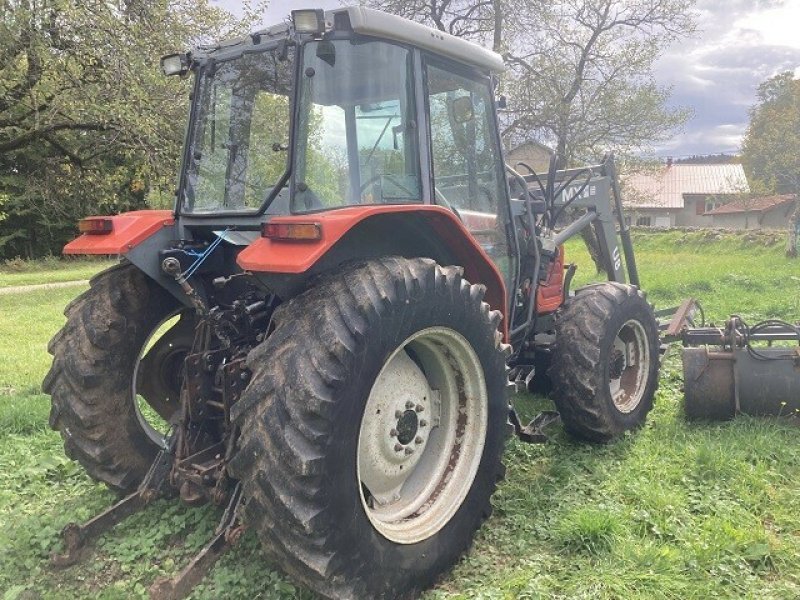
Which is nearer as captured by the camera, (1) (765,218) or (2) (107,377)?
(2) (107,377)

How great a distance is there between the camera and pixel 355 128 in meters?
3.11

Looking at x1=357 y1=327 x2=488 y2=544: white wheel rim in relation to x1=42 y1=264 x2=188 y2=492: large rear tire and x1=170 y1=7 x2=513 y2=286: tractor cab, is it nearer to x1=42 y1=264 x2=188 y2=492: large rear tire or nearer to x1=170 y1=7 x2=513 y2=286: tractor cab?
x1=170 y1=7 x2=513 y2=286: tractor cab

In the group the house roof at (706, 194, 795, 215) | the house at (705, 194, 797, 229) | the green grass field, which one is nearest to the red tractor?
the green grass field

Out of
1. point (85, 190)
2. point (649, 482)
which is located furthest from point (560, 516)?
point (85, 190)

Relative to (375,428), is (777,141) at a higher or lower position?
higher

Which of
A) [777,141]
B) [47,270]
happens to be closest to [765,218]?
[777,141]

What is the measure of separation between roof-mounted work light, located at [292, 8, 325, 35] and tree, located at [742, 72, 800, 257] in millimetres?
19934

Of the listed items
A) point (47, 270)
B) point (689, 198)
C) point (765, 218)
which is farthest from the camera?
point (689, 198)

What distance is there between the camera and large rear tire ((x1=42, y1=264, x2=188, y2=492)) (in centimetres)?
319

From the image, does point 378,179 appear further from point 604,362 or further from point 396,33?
point 604,362

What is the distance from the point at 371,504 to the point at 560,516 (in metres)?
0.98

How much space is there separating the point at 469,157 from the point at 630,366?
1905 mm

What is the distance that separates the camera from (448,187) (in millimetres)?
3611

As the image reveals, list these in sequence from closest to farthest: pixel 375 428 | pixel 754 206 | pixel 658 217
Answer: pixel 375 428, pixel 754 206, pixel 658 217
